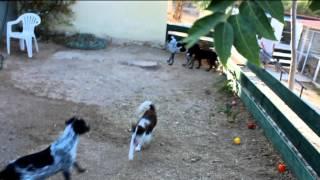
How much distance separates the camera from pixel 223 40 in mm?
1083

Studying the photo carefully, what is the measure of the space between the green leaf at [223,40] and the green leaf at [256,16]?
3.7 inches

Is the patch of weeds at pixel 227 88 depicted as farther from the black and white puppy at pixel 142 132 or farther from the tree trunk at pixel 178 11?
the tree trunk at pixel 178 11

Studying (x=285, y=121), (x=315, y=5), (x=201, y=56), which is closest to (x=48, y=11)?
(x=201, y=56)

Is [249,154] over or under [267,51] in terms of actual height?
under

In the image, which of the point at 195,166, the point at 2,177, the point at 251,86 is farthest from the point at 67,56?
the point at 2,177

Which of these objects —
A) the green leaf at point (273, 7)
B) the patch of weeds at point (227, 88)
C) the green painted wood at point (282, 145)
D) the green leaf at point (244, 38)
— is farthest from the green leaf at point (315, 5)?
the patch of weeds at point (227, 88)

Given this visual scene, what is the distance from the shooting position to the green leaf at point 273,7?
1.13 m

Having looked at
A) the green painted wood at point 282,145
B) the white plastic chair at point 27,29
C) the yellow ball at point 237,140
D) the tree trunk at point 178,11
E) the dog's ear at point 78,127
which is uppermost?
the tree trunk at point 178,11

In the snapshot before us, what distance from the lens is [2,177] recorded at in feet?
9.37

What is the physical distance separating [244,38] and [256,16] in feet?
0.29

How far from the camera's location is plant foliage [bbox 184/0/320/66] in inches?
42.5

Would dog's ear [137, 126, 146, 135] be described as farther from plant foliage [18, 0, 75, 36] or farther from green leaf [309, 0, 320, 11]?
plant foliage [18, 0, 75, 36]

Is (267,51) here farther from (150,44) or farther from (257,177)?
(150,44)

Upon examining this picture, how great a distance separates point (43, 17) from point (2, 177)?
24.6ft
